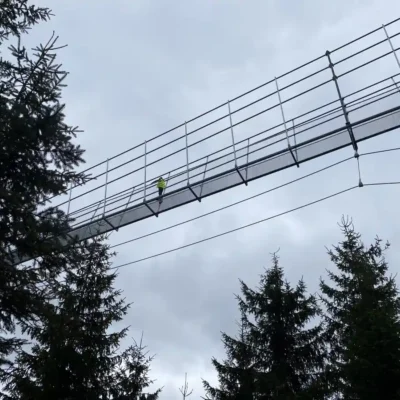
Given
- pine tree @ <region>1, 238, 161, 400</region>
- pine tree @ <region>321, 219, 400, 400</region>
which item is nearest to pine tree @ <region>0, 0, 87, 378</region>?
pine tree @ <region>1, 238, 161, 400</region>

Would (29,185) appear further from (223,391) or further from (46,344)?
(223,391)

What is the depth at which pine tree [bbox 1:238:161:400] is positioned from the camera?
12.2m

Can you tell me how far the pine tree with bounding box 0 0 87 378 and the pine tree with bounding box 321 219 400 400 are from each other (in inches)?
319

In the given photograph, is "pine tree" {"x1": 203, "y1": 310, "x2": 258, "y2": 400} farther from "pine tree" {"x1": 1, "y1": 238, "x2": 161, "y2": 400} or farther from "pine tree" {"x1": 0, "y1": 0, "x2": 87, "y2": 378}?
"pine tree" {"x1": 0, "y1": 0, "x2": 87, "y2": 378}

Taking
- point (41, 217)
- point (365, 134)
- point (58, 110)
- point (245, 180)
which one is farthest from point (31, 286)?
point (365, 134)

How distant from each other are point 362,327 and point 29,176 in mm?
9919

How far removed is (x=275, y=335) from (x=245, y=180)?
6.95 m

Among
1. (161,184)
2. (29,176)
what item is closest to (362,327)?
(161,184)

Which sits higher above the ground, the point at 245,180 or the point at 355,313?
the point at 245,180

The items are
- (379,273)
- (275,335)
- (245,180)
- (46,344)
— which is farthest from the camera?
(379,273)

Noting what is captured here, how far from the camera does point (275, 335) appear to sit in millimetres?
16594

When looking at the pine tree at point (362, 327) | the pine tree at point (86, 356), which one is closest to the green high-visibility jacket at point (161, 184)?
the pine tree at point (86, 356)

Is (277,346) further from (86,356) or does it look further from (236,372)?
(86,356)

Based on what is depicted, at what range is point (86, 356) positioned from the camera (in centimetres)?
1280
